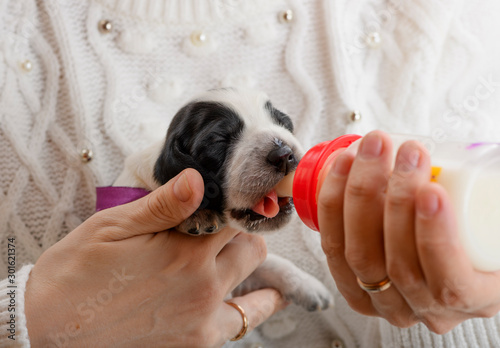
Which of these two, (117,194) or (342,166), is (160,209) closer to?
(117,194)

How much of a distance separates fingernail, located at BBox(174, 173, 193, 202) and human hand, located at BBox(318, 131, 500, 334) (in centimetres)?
27

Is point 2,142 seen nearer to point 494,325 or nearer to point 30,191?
point 30,191

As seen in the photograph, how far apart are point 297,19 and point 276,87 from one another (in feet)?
0.72

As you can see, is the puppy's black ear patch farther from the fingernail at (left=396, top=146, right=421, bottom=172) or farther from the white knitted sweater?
the fingernail at (left=396, top=146, right=421, bottom=172)

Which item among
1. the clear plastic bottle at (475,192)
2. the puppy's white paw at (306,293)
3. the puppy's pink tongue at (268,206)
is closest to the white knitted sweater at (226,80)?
the puppy's white paw at (306,293)

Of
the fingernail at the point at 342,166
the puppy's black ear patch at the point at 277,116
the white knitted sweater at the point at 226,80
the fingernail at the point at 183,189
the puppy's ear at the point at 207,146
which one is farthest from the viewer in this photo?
the white knitted sweater at the point at 226,80

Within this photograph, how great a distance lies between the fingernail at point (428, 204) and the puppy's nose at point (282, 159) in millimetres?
355

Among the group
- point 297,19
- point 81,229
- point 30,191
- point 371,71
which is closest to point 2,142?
point 30,191

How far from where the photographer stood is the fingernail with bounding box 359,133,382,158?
566 millimetres

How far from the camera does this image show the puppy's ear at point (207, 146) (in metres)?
0.90

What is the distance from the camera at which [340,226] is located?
654 millimetres

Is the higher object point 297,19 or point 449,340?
point 297,19

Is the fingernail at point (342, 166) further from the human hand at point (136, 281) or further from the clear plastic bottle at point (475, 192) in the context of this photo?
the human hand at point (136, 281)

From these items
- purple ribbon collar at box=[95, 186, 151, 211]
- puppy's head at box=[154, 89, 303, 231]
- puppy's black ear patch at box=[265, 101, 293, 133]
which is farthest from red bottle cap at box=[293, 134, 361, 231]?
purple ribbon collar at box=[95, 186, 151, 211]
